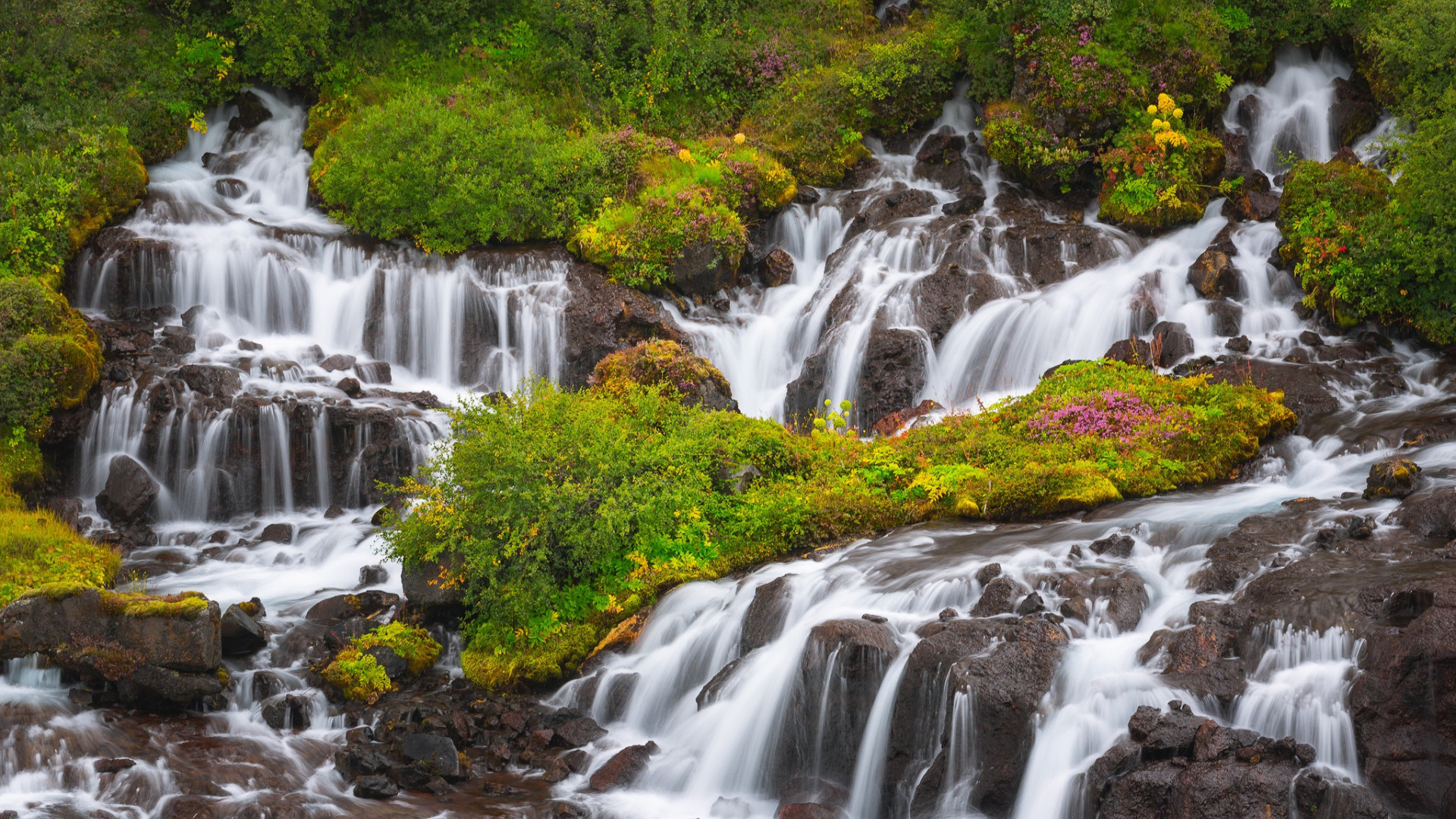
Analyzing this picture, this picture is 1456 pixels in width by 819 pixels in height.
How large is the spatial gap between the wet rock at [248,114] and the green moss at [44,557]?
41.9ft


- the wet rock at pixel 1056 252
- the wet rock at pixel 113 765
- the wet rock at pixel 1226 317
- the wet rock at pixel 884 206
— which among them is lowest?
the wet rock at pixel 113 765

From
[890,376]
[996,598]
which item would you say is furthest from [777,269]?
[996,598]

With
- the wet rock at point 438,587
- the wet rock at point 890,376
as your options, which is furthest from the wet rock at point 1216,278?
the wet rock at point 438,587

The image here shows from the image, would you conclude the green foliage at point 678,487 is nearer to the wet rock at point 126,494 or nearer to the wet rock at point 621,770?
the wet rock at point 621,770

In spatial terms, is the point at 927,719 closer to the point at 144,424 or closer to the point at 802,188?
the point at 144,424

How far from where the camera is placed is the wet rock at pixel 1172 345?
16.3 metres

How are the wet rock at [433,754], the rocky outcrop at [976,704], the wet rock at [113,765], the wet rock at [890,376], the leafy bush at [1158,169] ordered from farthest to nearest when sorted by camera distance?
1. the leafy bush at [1158,169]
2. the wet rock at [890,376]
3. the wet rock at [433,754]
4. the wet rock at [113,765]
5. the rocky outcrop at [976,704]

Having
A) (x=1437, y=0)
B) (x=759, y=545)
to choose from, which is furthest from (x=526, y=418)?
(x=1437, y=0)

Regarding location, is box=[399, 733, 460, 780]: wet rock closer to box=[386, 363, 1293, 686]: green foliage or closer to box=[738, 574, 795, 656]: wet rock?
box=[386, 363, 1293, 686]: green foliage

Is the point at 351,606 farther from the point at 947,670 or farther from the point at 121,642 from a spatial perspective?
the point at 947,670

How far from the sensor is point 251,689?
36.8 ft

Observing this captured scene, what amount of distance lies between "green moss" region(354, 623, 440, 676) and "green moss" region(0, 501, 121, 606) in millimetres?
3096

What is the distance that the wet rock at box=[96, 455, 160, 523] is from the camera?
15.7m

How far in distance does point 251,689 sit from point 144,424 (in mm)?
6894
